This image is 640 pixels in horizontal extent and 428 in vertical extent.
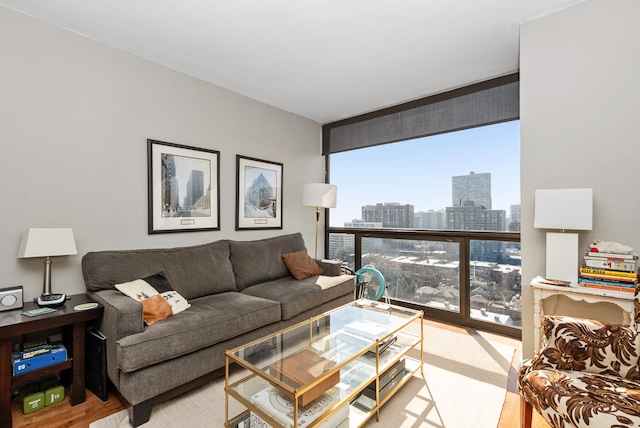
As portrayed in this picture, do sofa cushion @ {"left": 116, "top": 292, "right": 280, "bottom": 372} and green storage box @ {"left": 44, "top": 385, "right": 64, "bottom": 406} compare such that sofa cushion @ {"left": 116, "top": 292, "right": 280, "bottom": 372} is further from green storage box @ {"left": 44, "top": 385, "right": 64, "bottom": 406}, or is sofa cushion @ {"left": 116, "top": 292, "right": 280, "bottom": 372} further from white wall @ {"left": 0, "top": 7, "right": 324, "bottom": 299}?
white wall @ {"left": 0, "top": 7, "right": 324, "bottom": 299}

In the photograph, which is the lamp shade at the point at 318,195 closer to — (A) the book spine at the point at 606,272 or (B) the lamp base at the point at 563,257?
(B) the lamp base at the point at 563,257

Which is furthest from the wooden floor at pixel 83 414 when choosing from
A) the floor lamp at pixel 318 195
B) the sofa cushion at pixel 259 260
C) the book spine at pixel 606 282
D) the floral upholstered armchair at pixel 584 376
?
the floor lamp at pixel 318 195

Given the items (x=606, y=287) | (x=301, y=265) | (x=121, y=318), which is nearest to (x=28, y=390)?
(x=121, y=318)

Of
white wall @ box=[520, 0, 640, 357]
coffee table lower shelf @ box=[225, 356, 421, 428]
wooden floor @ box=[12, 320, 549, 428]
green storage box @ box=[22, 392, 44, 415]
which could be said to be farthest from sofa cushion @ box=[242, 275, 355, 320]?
white wall @ box=[520, 0, 640, 357]

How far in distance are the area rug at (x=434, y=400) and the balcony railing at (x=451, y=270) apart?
622mm

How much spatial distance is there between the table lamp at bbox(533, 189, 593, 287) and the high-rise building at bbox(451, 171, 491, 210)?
1212mm

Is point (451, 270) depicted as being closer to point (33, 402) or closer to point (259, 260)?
point (259, 260)

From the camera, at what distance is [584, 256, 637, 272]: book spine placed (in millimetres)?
1854

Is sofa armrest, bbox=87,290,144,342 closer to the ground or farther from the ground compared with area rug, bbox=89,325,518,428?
farther from the ground

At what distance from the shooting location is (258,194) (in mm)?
3729

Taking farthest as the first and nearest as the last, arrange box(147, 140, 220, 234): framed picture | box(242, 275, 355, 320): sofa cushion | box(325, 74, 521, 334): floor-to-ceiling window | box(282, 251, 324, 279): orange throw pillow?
box(282, 251, 324, 279): orange throw pillow < box(325, 74, 521, 334): floor-to-ceiling window < box(147, 140, 220, 234): framed picture < box(242, 275, 355, 320): sofa cushion

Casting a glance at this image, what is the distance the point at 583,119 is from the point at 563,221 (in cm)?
74

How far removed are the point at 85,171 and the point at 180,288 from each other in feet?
3.93

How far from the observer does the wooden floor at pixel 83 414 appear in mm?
1762
